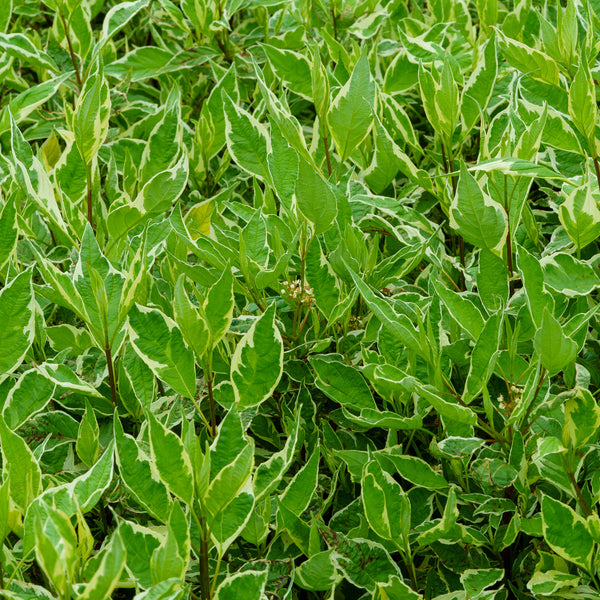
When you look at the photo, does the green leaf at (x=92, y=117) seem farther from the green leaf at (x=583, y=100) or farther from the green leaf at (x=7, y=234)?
the green leaf at (x=583, y=100)

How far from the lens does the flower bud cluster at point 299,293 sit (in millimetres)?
1233

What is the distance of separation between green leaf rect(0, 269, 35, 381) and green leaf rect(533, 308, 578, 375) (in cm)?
67

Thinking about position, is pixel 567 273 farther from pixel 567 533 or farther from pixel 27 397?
pixel 27 397

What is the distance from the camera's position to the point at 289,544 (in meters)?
1.08

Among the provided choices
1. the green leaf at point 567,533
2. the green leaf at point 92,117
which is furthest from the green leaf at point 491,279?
the green leaf at point 92,117

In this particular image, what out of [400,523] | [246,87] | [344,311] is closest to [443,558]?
[400,523]

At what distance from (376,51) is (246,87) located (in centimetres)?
33

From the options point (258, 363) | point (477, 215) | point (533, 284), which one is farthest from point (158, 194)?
point (533, 284)

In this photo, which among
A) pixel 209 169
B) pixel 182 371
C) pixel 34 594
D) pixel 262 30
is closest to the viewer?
pixel 34 594

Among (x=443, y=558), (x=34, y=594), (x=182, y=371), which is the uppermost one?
(x=182, y=371)

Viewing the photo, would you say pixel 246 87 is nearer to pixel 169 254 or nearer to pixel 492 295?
pixel 169 254

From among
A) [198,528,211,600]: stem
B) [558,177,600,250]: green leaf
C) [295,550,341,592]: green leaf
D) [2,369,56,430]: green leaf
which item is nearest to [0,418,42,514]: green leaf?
[2,369,56,430]: green leaf

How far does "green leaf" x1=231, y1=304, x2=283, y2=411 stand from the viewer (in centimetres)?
105

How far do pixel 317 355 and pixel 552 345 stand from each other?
35 centimetres
